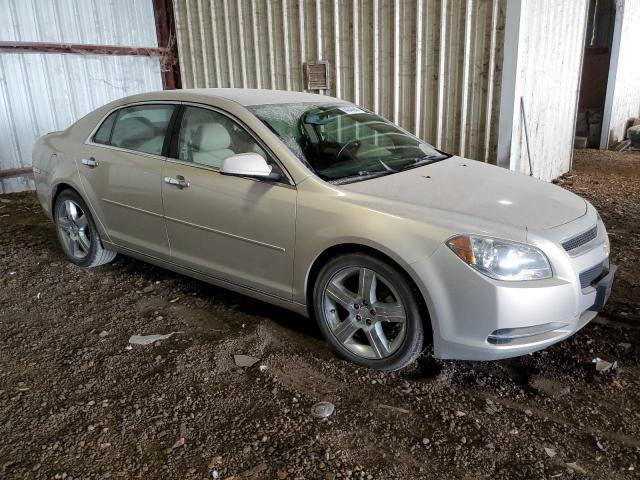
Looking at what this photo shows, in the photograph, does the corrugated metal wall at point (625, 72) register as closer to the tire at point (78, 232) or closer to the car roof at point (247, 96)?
the car roof at point (247, 96)

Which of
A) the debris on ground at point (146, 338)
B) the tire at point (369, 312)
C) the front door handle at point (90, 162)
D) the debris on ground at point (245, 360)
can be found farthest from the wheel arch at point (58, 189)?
the tire at point (369, 312)

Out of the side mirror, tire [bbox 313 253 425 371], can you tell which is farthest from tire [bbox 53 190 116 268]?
tire [bbox 313 253 425 371]

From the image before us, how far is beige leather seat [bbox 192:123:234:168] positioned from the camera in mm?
3666

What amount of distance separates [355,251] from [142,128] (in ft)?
6.90

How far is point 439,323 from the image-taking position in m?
2.81

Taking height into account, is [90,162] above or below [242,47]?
below

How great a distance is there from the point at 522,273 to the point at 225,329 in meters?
1.97

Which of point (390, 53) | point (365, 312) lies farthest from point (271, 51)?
point (365, 312)

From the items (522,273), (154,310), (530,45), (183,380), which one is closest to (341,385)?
(183,380)

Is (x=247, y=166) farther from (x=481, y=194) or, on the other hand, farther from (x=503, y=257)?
(x=503, y=257)

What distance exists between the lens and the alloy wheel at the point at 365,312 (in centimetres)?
300

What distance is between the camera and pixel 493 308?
8.76ft

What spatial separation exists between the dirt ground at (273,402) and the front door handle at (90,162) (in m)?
1.09

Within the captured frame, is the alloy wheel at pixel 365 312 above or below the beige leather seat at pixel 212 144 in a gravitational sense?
below
